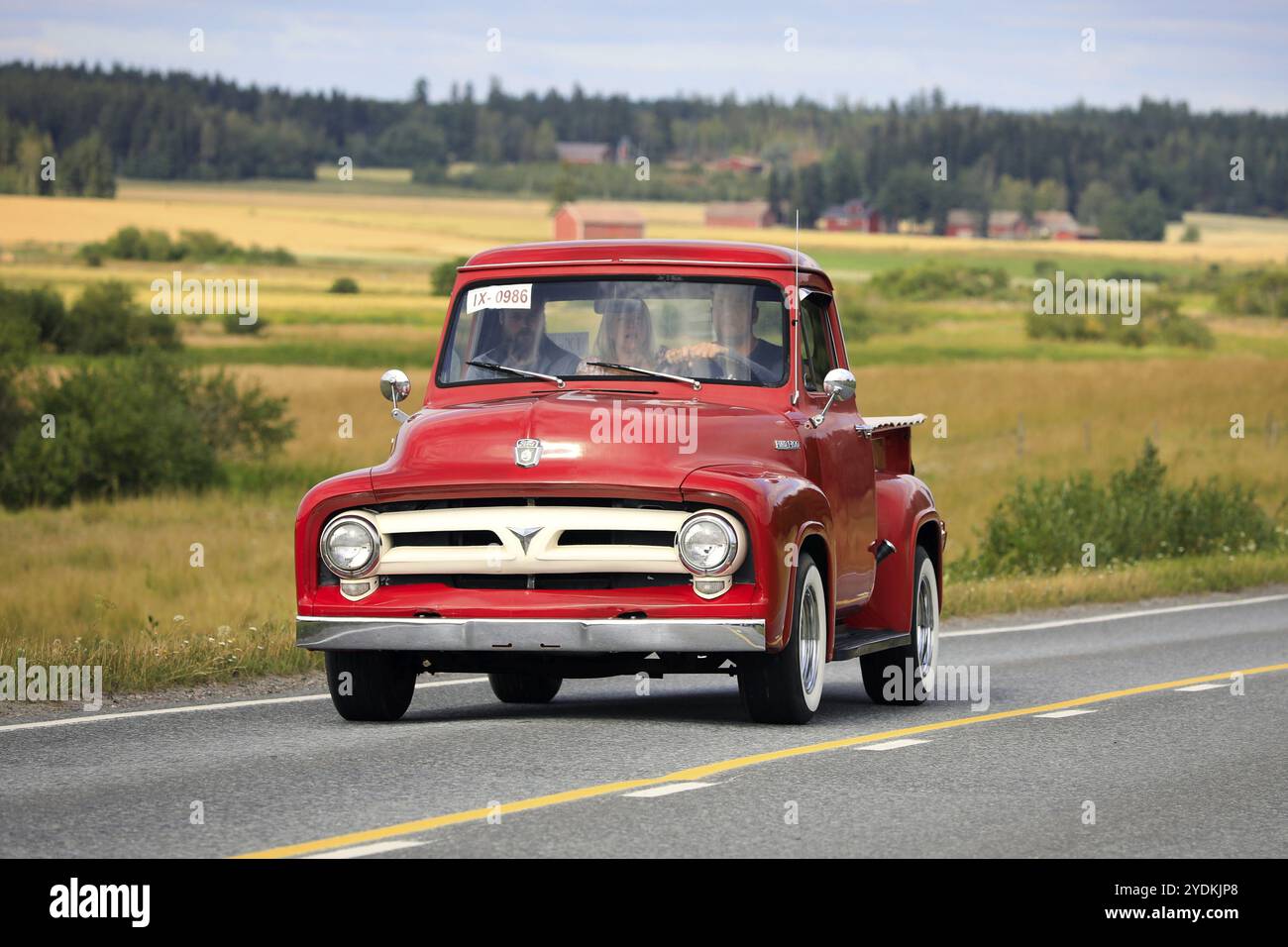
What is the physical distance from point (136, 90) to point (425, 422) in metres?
116

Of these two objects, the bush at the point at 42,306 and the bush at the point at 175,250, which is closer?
the bush at the point at 42,306

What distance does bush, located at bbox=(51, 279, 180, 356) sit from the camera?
64.3m

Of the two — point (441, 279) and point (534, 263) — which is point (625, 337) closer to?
point (534, 263)

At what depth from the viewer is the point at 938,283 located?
119062 millimetres

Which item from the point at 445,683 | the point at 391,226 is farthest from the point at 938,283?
the point at 445,683

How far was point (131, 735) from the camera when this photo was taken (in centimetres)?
1062

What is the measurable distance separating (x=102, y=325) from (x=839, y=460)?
2201 inches

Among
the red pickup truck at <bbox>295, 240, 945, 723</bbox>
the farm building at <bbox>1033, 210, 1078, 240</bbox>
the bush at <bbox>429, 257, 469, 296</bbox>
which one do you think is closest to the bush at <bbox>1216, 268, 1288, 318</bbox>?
the bush at <bbox>429, 257, 469, 296</bbox>

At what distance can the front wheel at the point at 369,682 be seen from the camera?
35.3 ft

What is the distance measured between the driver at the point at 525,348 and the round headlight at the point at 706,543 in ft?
5.92

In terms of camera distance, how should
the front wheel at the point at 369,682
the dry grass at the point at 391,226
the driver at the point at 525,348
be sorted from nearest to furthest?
the front wheel at the point at 369,682
the driver at the point at 525,348
the dry grass at the point at 391,226

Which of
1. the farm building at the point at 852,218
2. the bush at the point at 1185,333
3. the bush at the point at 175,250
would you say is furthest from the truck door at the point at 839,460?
the farm building at the point at 852,218

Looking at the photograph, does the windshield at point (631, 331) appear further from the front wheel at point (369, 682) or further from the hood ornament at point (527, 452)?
the front wheel at point (369, 682)
